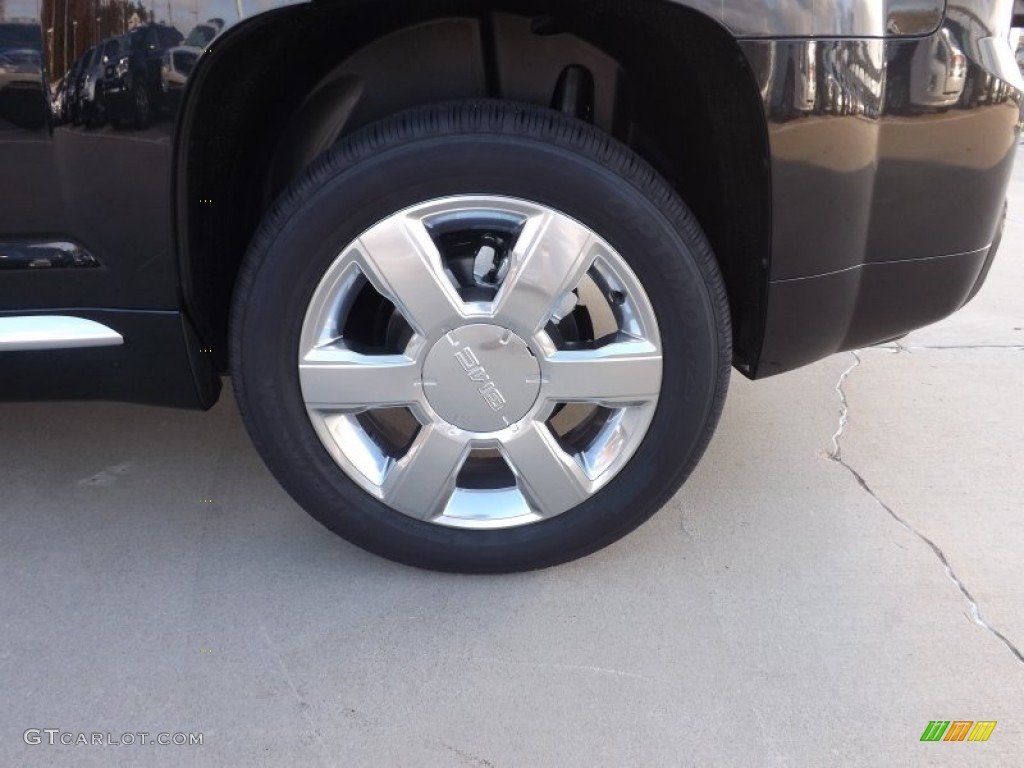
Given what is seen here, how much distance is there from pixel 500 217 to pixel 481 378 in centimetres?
33

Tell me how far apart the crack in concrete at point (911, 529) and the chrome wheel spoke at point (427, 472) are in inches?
45.5

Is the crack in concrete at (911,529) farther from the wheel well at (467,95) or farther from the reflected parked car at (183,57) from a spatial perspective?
the reflected parked car at (183,57)

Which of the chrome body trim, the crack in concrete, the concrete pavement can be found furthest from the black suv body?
the crack in concrete

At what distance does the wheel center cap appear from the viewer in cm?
180

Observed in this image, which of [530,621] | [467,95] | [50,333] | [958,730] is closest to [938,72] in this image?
[467,95]

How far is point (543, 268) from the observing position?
1745 millimetres

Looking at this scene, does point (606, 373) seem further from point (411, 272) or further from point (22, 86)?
point (22, 86)

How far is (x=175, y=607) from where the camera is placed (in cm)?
191

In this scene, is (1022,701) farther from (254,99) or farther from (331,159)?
(254,99)

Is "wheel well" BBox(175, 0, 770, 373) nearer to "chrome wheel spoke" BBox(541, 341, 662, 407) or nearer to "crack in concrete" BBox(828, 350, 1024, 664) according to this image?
"chrome wheel spoke" BBox(541, 341, 662, 407)

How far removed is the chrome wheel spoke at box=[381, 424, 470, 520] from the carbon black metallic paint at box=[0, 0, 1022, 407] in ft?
1.48

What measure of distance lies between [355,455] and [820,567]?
1.10 m

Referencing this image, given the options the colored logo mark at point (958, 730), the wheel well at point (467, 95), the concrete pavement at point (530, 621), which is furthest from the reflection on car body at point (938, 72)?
the colored logo mark at point (958, 730)

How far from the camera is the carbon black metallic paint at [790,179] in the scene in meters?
1.59
